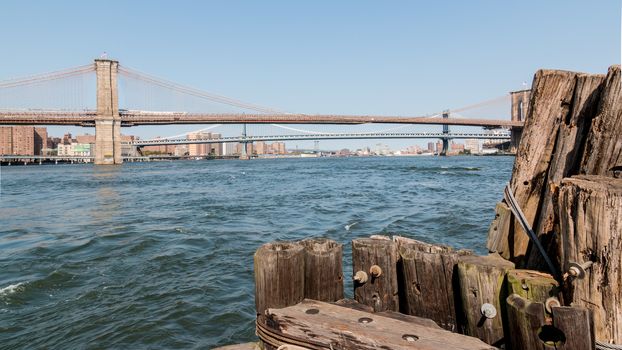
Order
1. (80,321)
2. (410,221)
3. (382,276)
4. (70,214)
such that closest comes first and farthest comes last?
(382,276) → (80,321) → (410,221) → (70,214)

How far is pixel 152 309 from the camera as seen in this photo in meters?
5.13

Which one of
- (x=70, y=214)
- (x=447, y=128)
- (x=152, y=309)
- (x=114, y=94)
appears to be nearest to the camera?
(x=152, y=309)

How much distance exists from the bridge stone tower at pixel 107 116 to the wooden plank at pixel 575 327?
65661 millimetres

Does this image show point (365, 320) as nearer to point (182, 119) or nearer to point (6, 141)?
point (182, 119)

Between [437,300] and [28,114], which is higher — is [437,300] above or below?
below

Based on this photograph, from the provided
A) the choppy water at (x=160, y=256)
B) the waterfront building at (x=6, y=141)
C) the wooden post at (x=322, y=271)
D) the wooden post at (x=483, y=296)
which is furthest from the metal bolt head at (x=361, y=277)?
the waterfront building at (x=6, y=141)

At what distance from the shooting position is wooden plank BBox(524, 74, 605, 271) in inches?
117

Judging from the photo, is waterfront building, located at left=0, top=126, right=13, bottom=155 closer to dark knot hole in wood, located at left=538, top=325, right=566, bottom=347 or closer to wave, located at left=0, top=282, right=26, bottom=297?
wave, located at left=0, top=282, right=26, bottom=297

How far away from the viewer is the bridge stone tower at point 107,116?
60.5m

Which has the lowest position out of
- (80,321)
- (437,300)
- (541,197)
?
(80,321)

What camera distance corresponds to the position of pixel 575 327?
2184mm

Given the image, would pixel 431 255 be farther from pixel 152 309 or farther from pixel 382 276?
pixel 152 309

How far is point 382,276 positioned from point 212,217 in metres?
10.1

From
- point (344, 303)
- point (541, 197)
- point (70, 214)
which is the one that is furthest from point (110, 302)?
point (70, 214)
